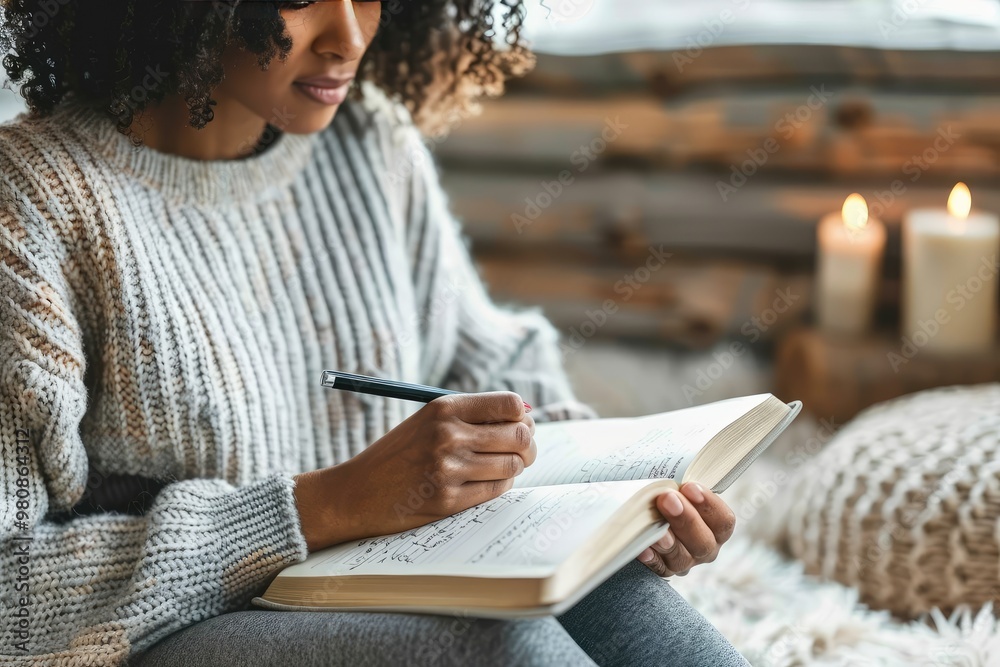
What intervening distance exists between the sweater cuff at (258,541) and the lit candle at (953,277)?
1257 millimetres

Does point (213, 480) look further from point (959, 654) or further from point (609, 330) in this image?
point (609, 330)

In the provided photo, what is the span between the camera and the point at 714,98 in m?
1.94

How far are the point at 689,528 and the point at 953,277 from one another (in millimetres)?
1073

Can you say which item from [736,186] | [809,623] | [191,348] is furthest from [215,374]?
[736,186]

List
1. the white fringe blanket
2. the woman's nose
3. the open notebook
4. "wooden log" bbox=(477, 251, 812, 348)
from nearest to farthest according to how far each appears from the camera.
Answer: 1. the open notebook
2. the woman's nose
3. the white fringe blanket
4. "wooden log" bbox=(477, 251, 812, 348)

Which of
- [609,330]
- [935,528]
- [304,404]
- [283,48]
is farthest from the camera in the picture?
[609,330]

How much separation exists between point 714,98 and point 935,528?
0.99m

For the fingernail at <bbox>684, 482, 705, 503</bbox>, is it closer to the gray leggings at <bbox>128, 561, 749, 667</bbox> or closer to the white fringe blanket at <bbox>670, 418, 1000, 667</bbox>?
the gray leggings at <bbox>128, 561, 749, 667</bbox>

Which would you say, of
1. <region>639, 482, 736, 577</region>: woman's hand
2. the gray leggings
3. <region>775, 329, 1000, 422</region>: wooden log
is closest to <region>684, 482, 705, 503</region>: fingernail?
<region>639, 482, 736, 577</region>: woman's hand

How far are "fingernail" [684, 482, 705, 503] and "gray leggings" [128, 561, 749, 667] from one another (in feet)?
0.42

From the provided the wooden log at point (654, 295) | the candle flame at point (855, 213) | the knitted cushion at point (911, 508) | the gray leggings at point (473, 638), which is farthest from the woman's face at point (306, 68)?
the wooden log at point (654, 295)

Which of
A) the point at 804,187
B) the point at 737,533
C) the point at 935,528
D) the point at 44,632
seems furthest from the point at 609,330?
the point at 44,632

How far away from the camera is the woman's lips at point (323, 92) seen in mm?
962

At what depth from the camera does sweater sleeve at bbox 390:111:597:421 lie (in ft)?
4.01
